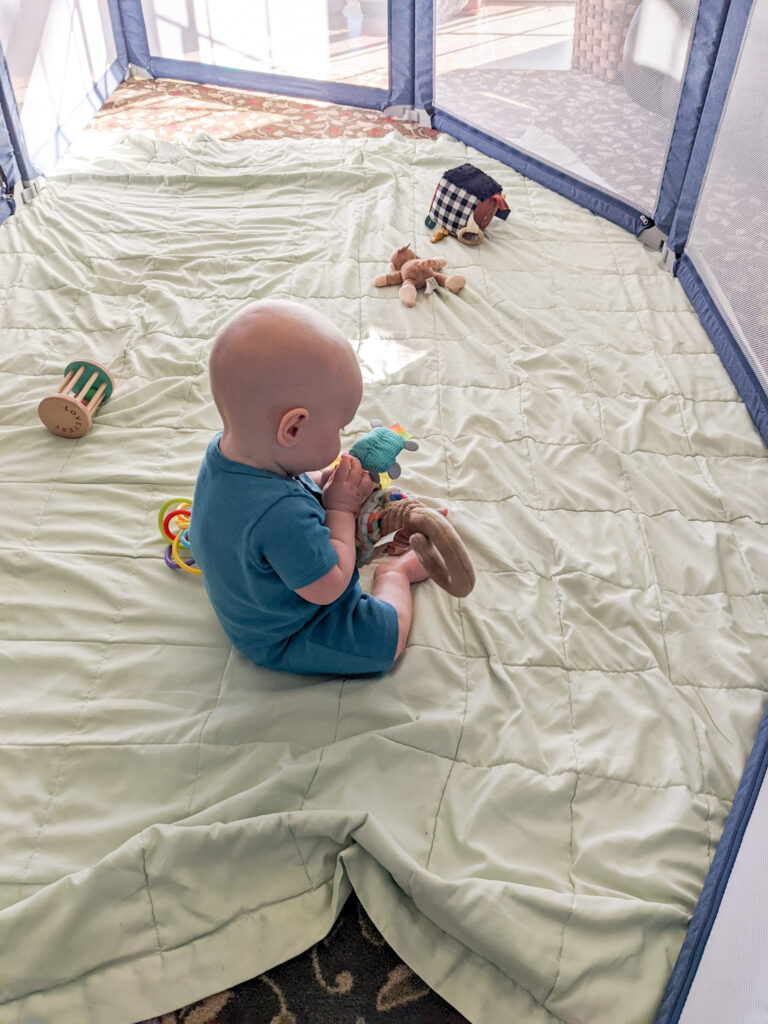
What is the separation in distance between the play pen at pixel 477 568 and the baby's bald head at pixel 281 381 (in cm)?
37

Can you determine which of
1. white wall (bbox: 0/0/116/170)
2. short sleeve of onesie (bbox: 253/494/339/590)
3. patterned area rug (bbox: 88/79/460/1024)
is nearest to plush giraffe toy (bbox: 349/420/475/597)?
short sleeve of onesie (bbox: 253/494/339/590)

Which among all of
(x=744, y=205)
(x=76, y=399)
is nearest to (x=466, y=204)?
(x=744, y=205)

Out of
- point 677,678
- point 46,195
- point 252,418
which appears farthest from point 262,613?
point 46,195

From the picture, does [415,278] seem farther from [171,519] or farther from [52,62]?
[52,62]

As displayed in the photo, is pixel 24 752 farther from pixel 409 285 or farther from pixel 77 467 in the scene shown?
pixel 409 285

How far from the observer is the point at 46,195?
7.73 feet

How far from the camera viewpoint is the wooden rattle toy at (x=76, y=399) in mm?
1484

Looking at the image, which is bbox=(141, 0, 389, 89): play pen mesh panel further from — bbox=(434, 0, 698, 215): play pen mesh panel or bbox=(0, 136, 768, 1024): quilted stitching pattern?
bbox=(0, 136, 768, 1024): quilted stitching pattern

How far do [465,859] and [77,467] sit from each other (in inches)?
37.4

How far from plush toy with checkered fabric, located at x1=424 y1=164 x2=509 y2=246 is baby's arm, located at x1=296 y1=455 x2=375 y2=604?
1293 millimetres

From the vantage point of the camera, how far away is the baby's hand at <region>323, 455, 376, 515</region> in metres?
1.05

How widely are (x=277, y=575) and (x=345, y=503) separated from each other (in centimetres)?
13

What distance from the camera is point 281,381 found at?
88cm

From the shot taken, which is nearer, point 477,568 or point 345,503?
point 345,503
